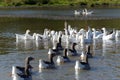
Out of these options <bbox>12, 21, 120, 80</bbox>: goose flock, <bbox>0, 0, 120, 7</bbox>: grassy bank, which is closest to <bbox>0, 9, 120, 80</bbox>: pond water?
<bbox>12, 21, 120, 80</bbox>: goose flock

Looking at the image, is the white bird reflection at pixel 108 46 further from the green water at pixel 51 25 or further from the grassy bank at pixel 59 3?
the grassy bank at pixel 59 3

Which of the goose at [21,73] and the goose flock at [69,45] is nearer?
the goose at [21,73]

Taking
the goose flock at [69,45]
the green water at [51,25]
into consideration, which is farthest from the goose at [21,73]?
the green water at [51,25]

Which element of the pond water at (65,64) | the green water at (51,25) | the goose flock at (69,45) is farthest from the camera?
the green water at (51,25)

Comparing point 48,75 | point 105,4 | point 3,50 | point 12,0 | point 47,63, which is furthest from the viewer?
point 12,0

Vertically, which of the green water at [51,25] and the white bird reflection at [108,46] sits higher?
the white bird reflection at [108,46]

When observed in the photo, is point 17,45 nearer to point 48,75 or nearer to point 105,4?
point 48,75

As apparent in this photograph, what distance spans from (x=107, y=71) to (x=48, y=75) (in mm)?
4047

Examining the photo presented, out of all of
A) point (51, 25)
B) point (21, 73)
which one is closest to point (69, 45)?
point (21, 73)

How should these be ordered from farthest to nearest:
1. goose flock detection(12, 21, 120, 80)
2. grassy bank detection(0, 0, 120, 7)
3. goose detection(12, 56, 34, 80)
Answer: grassy bank detection(0, 0, 120, 7) < goose flock detection(12, 21, 120, 80) < goose detection(12, 56, 34, 80)

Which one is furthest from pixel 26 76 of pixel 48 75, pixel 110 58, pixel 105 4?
pixel 105 4

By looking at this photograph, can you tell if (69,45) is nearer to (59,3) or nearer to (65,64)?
(65,64)

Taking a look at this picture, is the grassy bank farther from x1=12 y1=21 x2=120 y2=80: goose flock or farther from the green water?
x1=12 y1=21 x2=120 y2=80: goose flock

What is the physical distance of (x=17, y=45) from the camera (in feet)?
138
